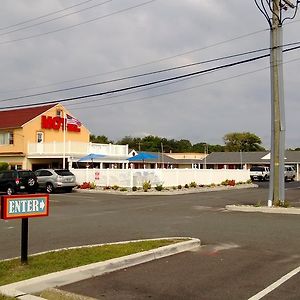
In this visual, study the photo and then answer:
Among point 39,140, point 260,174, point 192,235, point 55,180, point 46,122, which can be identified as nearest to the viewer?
point 192,235

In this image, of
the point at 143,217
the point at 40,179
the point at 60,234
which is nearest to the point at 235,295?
the point at 60,234

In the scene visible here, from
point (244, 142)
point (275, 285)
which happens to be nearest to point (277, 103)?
point (275, 285)

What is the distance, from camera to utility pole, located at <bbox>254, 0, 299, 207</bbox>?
1894cm

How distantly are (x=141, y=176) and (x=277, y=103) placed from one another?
15155 millimetres

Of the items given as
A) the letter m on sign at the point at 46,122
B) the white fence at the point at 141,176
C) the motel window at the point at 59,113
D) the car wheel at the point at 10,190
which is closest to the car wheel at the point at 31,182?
the car wheel at the point at 10,190

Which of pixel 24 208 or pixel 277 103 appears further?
pixel 277 103

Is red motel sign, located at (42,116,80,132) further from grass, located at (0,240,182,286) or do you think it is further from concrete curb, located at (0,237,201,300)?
concrete curb, located at (0,237,201,300)

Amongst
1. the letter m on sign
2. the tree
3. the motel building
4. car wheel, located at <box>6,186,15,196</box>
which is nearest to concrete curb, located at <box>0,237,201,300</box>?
car wheel, located at <box>6,186,15,196</box>

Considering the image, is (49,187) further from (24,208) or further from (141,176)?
(24,208)

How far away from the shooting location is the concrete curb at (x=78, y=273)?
6.21m

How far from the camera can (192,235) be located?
1182 centimetres

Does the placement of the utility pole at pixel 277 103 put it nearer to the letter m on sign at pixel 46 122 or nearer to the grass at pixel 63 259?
the grass at pixel 63 259

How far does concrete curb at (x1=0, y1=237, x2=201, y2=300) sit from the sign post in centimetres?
108

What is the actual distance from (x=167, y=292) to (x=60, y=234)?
6431 mm
